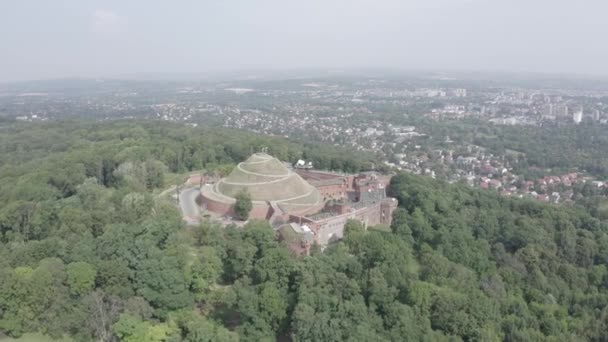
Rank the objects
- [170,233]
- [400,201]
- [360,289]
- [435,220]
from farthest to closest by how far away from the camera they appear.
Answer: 1. [400,201]
2. [435,220]
3. [170,233]
4. [360,289]

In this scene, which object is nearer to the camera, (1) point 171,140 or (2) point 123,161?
(2) point 123,161

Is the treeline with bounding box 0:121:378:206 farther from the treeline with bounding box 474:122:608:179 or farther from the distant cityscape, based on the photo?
the treeline with bounding box 474:122:608:179

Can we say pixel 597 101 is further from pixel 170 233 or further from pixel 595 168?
pixel 170 233

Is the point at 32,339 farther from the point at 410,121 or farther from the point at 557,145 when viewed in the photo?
the point at 410,121

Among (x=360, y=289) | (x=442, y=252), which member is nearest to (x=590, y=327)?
(x=442, y=252)

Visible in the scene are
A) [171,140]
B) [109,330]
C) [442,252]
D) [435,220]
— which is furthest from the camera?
[171,140]
